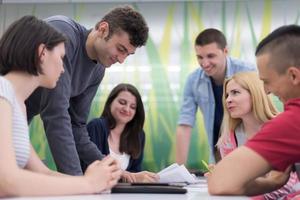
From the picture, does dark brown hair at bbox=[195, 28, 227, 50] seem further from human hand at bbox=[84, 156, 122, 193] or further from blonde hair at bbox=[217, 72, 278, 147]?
human hand at bbox=[84, 156, 122, 193]

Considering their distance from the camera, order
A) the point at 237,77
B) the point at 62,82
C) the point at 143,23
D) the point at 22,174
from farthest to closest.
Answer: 1. the point at 237,77
2. the point at 143,23
3. the point at 62,82
4. the point at 22,174

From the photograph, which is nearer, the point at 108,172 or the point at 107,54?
the point at 108,172

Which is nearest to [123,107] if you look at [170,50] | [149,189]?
[170,50]

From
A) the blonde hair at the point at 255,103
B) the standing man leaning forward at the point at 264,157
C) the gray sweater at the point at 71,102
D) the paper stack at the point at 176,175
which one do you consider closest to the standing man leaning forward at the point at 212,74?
the blonde hair at the point at 255,103

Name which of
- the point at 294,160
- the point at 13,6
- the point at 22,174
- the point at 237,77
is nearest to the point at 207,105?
the point at 237,77

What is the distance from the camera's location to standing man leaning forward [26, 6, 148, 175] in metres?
1.55

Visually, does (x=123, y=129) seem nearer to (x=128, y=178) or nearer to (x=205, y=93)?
(x=205, y=93)

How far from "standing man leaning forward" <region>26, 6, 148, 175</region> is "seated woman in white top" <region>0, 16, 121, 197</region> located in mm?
200

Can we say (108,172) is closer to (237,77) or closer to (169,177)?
(169,177)

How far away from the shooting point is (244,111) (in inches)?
76.4

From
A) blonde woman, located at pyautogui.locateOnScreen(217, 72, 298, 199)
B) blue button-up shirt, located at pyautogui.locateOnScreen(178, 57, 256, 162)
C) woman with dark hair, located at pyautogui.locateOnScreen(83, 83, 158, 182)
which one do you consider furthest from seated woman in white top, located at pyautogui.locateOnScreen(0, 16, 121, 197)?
blue button-up shirt, located at pyautogui.locateOnScreen(178, 57, 256, 162)

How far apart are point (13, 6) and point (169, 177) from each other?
3.14 metres

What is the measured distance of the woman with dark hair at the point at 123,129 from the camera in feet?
9.25

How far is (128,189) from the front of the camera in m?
1.19
